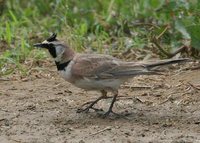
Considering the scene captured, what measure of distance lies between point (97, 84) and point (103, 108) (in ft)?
1.61

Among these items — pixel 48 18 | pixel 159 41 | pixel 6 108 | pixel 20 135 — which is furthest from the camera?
pixel 48 18

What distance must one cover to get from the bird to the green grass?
1.25 meters

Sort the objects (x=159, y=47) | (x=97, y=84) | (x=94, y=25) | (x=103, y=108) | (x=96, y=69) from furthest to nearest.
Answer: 1. (x=94, y=25)
2. (x=159, y=47)
3. (x=103, y=108)
4. (x=96, y=69)
5. (x=97, y=84)

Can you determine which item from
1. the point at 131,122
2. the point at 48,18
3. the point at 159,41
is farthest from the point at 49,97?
the point at 48,18

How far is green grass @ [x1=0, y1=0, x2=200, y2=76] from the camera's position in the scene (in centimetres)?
799

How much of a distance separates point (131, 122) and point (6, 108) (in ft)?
4.26

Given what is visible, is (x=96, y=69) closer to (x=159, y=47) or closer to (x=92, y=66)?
(x=92, y=66)

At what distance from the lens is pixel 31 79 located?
7.79m

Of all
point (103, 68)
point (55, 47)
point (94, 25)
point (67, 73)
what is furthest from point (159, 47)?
point (67, 73)

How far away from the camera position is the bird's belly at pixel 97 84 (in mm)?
6348

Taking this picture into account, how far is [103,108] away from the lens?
6793 millimetres

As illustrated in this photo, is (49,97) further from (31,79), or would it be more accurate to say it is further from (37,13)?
(37,13)

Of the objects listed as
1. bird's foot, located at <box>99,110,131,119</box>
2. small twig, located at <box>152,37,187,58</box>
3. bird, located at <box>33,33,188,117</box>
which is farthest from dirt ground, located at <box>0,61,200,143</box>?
bird, located at <box>33,33,188,117</box>

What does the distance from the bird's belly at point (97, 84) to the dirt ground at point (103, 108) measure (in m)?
0.29
